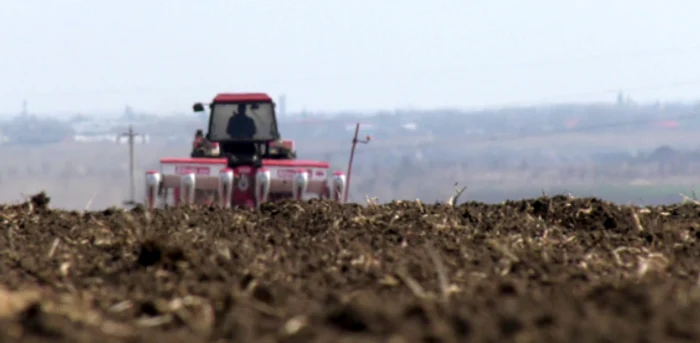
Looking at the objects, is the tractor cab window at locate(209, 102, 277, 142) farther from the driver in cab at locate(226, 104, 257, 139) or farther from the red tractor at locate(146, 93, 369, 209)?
the red tractor at locate(146, 93, 369, 209)

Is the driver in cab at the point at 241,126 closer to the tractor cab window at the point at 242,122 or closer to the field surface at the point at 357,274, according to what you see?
the tractor cab window at the point at 242,122

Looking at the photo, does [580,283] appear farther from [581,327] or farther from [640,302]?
[581,327]

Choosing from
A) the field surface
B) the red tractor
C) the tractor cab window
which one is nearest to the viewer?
the field surface

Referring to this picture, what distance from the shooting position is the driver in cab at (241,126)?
2396 cm

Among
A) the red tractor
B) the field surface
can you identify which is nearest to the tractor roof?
the red tractor

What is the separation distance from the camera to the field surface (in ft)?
15.2

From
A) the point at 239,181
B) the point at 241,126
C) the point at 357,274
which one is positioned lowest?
the point at 239,181

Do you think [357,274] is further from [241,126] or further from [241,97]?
[241,97]

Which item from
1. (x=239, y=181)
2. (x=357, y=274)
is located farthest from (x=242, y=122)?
(x=357, y=274)

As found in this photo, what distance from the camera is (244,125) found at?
24031 millimetres

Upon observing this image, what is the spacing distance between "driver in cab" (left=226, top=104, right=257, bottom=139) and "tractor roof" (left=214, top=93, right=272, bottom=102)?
0.20 meters

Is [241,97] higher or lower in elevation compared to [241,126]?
higher

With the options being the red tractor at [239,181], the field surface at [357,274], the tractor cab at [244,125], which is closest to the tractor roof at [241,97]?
the tractor cab at [244,125]

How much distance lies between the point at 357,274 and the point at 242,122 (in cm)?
1720
